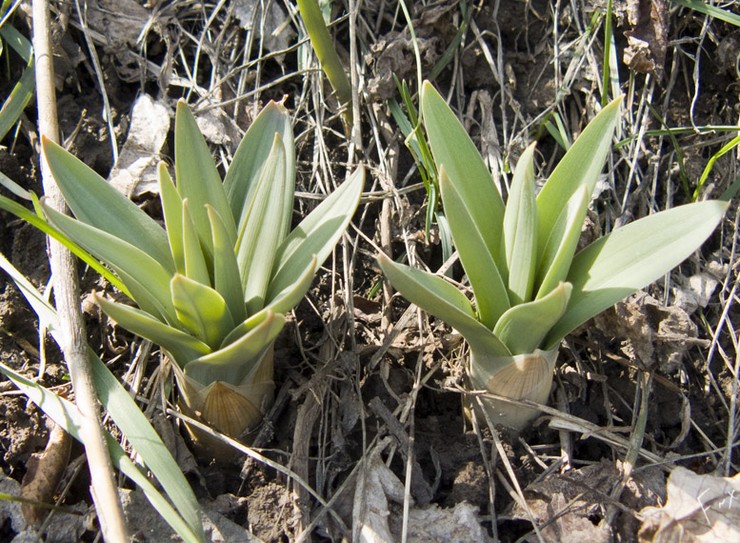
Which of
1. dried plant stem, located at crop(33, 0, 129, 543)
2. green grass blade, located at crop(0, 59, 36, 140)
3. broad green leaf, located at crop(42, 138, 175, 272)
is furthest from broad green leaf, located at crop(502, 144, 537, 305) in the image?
green grass blade, located at crop(0, 59, 36, 140)

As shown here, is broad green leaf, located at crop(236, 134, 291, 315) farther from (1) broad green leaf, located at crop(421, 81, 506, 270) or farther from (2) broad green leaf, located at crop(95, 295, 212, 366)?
(1) broad green leaf, located at crop(421, 81, 506, 270)

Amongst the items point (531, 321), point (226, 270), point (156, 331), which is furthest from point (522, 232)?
point (156, 331)

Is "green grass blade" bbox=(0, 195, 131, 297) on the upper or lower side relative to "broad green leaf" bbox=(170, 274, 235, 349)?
upper

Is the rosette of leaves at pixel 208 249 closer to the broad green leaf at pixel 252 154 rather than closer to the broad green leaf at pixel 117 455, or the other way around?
the broad green leaf at pixel 252 154

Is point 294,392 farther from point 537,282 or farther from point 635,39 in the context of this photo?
point 635,39

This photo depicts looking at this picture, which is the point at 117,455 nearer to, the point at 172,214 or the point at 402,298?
the point at 172,214

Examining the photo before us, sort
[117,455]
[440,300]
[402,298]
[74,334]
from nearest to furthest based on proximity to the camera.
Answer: [440,300] → [117,455] → [74,334] → [402,298]

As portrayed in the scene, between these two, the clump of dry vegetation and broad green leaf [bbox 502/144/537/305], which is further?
the clump of dry vegetation
